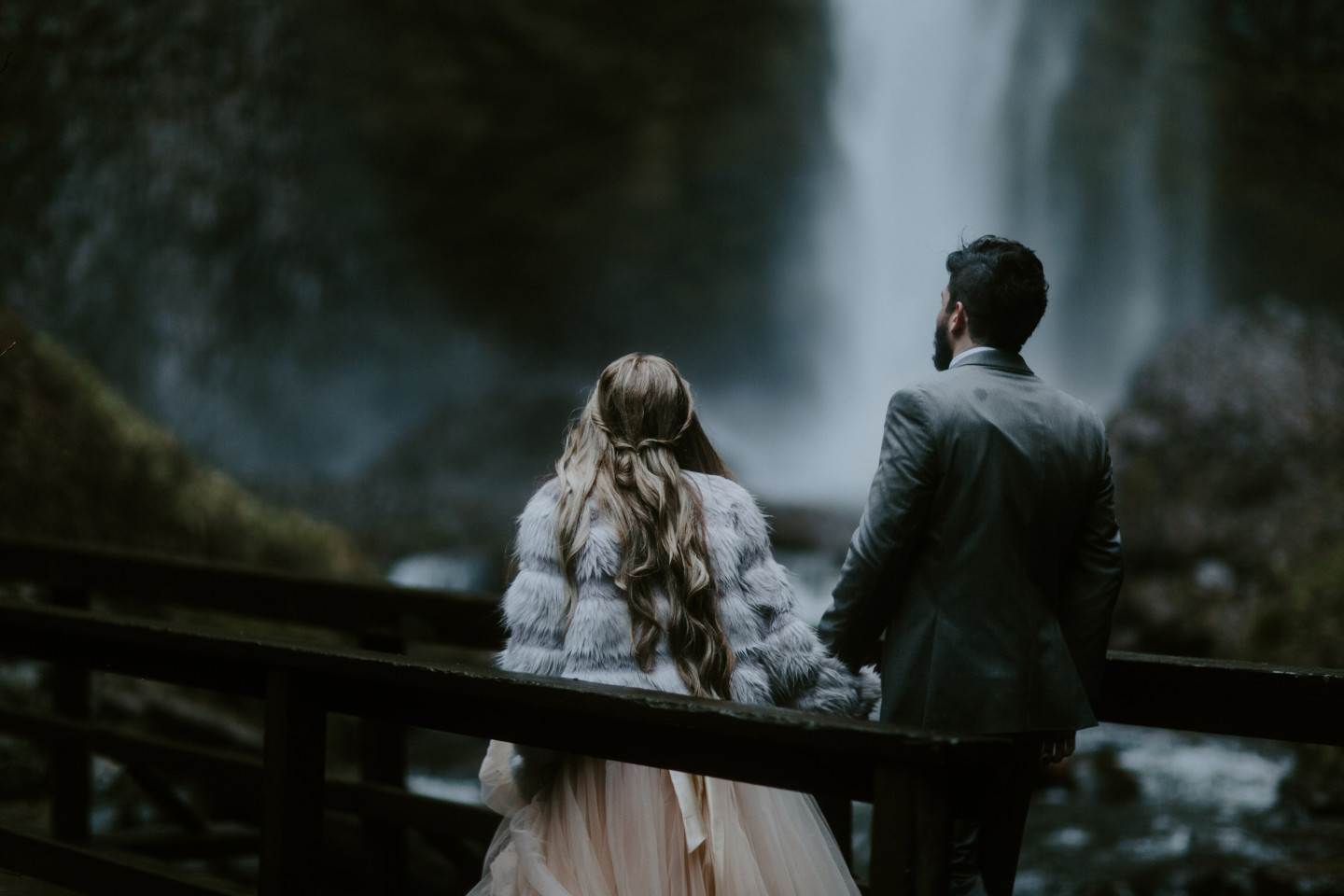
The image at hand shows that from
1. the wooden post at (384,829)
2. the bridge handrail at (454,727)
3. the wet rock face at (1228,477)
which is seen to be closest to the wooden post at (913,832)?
the bridge handrail at (454,727)

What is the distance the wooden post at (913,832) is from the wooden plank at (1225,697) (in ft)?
3.28

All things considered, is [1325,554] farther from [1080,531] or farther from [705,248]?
[705,248]

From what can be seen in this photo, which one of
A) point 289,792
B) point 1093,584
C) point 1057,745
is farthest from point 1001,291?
point 289,792

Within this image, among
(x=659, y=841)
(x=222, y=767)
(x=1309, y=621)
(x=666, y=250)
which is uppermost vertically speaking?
(x=666, y=250)

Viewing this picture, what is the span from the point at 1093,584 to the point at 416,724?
1473 mm

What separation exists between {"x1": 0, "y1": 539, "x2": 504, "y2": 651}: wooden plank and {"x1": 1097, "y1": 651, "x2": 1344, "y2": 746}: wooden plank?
1.78m

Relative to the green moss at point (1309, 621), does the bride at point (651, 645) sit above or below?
above

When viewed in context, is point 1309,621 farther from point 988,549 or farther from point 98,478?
point 98,478

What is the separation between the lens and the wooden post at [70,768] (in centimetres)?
434

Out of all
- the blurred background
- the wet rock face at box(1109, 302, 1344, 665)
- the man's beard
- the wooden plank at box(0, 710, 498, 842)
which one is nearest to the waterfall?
the blurred background

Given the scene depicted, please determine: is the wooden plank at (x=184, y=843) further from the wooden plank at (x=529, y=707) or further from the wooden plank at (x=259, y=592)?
the wooden plank at (x=529, y=707)

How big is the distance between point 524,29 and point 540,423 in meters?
5.79

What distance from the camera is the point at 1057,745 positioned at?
8.21ft

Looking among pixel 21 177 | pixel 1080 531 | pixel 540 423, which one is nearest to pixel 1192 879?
pixel 1080 531
